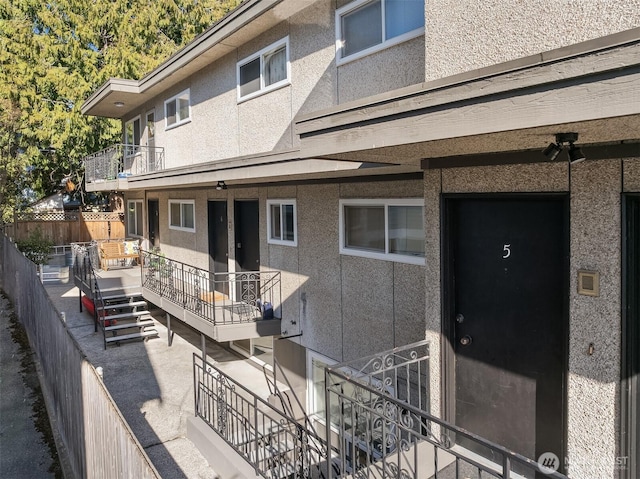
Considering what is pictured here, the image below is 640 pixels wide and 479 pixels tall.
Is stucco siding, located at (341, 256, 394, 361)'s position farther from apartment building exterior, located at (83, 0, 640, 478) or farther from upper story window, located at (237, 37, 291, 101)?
upper story window, located at (237, 37, 291, 101)

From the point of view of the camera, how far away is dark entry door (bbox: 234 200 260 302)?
1043 centimetres

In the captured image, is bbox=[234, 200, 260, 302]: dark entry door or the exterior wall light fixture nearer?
the exterior wall light fixture

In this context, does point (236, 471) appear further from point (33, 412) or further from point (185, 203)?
point (185, 203)

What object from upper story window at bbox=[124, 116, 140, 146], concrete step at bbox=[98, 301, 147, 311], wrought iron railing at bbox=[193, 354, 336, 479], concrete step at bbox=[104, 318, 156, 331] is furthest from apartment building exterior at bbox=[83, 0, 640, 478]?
upper story window at bbox=[124, 116, 140, 146]

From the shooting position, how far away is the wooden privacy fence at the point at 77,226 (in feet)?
88.3

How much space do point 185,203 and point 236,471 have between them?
998 centimetres

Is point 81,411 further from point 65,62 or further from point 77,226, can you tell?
point 65,62

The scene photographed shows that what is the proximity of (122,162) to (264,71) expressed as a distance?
421 inches

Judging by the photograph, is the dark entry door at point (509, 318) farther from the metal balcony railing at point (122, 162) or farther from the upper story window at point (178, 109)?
the metal balcony railing at point (122, 162)

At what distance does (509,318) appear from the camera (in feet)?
14.2

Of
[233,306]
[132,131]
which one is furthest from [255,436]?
[132,131]

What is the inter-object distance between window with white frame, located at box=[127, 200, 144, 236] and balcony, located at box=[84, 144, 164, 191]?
1.68 metres

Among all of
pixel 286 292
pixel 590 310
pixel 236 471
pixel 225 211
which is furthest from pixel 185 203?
pixel 590 310

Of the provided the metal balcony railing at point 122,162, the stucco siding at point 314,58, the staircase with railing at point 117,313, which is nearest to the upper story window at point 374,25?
the stucco siding at point 314,58
